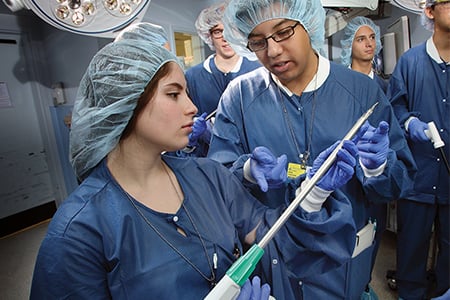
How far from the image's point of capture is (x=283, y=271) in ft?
3.00

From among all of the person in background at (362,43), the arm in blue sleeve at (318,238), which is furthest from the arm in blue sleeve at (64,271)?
the person in background at (362,43)

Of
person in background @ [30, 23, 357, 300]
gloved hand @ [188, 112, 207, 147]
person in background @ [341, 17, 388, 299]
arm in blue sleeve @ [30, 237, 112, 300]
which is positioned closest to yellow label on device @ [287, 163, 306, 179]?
person in background @ [30, 23, 357, 300]

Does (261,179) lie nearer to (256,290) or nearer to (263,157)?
(263,157)

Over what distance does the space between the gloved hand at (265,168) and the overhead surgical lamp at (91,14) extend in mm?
1296

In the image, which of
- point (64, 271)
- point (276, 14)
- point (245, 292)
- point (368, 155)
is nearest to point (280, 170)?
point (368, 155)

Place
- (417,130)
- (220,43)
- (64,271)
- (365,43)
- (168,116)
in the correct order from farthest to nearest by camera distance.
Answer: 1. (365,43)
2. (220,43)
3. (417,130)
4. (168,116)
5. (64,271)

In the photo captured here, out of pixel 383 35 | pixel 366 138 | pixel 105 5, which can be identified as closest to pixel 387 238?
pixel 383 35

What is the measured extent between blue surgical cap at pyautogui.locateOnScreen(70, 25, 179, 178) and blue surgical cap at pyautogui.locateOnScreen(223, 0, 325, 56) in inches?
16.3

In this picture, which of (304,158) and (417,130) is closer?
(304,158)

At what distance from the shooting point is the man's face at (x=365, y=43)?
221 centimetres

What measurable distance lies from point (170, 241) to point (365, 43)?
2.14 m

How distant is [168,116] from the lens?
Answer: 2.60ft

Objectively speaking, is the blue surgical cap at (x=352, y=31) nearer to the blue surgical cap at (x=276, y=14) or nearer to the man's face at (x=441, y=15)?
the man's face at (x=441, y=15)

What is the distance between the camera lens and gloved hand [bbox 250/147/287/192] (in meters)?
0.95
